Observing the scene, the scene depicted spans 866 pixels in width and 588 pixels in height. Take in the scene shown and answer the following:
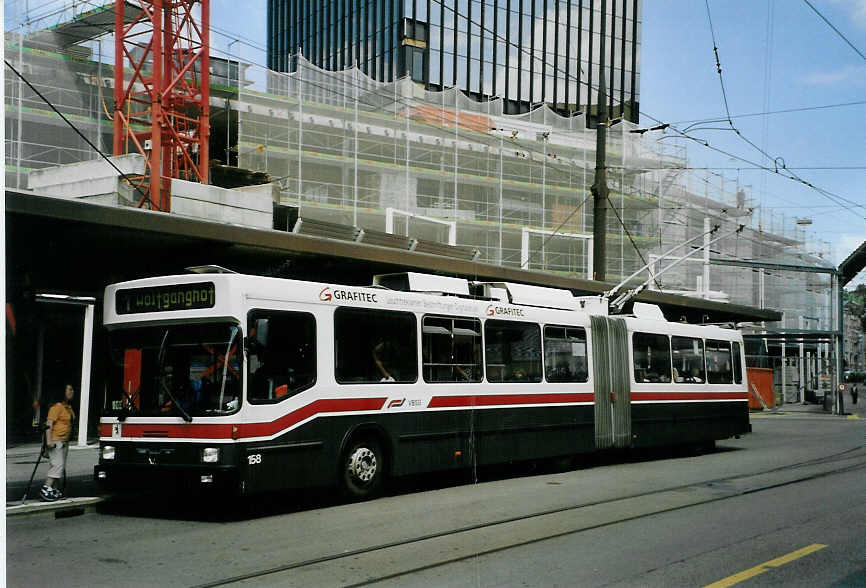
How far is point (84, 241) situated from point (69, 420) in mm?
5810

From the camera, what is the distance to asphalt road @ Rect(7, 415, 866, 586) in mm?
7516

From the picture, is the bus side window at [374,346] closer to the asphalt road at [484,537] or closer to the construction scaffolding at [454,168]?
the asphalt road at [484,537]

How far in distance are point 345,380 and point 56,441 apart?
371 centimetres

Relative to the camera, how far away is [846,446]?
22344mm

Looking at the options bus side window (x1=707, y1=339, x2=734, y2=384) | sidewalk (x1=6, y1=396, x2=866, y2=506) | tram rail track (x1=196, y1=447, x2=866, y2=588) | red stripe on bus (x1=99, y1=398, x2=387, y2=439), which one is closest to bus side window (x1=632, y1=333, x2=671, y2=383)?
bus side window (x1=707, y1=339, x2=734, y2=384)

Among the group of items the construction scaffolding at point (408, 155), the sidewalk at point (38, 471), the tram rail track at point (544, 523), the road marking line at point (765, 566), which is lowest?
the road marking line at point (765, 566)

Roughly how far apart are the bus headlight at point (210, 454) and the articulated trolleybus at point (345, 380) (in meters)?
0.02

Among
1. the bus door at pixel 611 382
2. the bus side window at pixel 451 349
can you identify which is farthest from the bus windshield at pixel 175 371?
the bus door at pixel 611 382

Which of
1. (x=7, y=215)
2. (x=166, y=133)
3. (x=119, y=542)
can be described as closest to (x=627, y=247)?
(x=166, y=133)

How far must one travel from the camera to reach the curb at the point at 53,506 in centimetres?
1103

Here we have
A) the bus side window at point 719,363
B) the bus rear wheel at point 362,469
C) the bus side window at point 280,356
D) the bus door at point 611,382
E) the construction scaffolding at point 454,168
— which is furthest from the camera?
the construction scaffolding at point 454,168

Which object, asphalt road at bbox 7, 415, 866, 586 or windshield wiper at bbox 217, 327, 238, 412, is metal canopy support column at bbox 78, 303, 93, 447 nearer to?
asphalt road at bbox 7, 415, 866, 586

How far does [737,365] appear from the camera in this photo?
21375 mm

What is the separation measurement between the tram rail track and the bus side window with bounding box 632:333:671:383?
3.07 m
